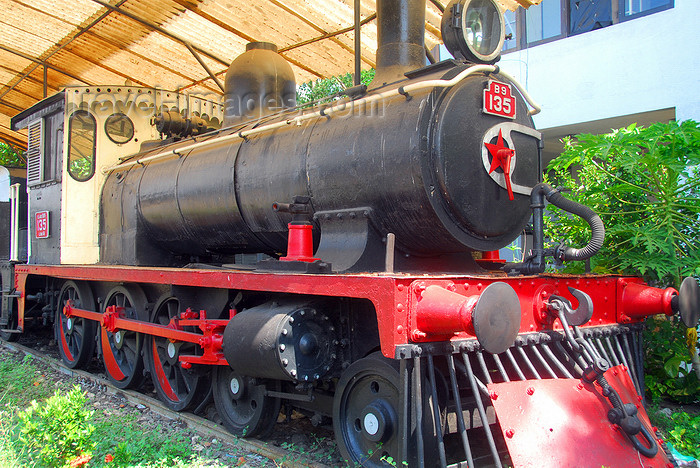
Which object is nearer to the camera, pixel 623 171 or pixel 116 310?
pixel 623 171

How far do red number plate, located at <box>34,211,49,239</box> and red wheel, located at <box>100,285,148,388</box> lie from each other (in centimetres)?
167

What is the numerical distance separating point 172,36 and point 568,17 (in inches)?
253

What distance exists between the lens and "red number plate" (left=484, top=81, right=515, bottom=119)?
10.8 ft

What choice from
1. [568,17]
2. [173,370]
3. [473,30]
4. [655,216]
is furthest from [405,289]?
[568,17]

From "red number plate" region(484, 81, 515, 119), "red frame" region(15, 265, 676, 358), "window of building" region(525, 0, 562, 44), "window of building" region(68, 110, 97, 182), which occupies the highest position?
"window of building" region(525, 0, 562, 44)

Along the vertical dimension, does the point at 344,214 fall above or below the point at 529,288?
above

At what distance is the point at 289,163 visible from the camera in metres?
3.88

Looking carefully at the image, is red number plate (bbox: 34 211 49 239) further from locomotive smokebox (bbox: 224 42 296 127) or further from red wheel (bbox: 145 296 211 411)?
locomotive smokebox (bbox: 224 42 296 127)

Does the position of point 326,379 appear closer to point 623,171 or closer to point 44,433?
point 44,433

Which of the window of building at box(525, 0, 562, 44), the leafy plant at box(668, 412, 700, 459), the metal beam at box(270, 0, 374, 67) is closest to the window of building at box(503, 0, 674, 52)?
the window of building at box(525, 0, 562, 44)

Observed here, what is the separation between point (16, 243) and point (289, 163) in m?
6.02

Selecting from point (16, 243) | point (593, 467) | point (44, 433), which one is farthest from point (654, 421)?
point (16, 243)

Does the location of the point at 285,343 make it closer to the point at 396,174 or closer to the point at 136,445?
the point at 396,174

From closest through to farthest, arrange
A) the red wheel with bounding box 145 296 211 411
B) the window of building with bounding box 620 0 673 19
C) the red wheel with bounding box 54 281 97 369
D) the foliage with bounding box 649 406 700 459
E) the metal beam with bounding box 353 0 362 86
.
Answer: the foliage with bounding box 649 406 700 459 → the metal beam with bounding box 353 0 362 86 → the red wheel with bounding box 145 296 211 411 → the red wheel with bounding box 54 281 97 369 → the window of building with bounding box 620 0 673 19
